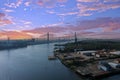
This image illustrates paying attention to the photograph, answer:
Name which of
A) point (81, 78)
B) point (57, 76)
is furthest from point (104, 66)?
point (57, 76)

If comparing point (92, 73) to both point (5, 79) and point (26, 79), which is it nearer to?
point (26, 79)

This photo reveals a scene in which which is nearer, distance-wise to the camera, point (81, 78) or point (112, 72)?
point (81, 78)

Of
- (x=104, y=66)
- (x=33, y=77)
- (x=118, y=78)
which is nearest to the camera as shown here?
(x=118, y=78)

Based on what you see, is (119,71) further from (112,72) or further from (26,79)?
(26,79)

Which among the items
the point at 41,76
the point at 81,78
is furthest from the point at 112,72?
the point at 41,76

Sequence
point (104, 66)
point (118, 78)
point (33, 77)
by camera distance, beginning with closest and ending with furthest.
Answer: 1. point (118, 78)
2. point (33, 77)
3. point (104, 66)

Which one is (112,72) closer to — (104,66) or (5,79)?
(104,66)

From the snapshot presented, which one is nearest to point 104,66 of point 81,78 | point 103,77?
point 103,77

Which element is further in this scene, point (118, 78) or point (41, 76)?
point (41, 76)
